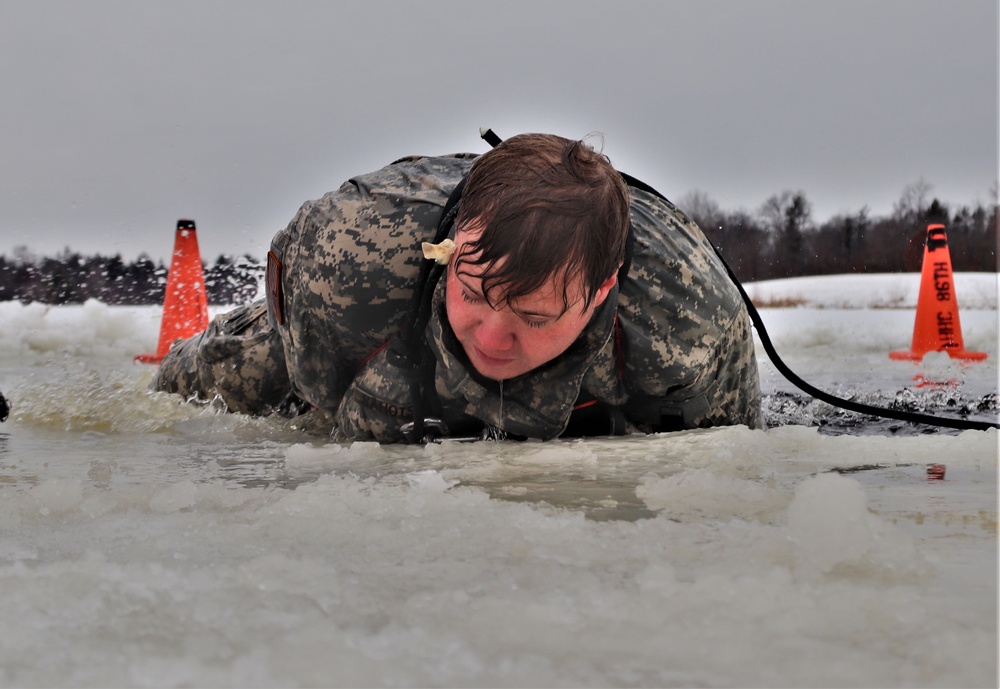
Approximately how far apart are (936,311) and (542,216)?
4.51m

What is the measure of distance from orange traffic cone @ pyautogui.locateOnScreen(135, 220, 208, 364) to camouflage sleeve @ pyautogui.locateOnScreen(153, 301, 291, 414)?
2.25 metres

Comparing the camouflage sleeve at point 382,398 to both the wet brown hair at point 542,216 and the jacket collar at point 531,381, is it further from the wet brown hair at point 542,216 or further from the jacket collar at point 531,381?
the wet brown hair at point 542,216

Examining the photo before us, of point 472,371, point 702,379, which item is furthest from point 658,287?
point 472,371

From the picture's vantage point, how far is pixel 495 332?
1977 millimetres

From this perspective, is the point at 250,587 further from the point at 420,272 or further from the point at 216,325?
the point at 216,325

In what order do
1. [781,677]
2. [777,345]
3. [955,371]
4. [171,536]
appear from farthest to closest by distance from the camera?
[777,345]
[955,371]
[171,536]
[781,677]

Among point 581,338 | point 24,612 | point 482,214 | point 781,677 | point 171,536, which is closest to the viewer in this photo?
point 781,677

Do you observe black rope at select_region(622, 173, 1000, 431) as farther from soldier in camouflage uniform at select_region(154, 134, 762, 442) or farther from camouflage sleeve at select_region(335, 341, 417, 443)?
camouflage sleeve at select_region(335, 341, 417, 443)

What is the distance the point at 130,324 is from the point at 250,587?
6.22 m

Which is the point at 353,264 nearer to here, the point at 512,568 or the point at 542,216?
the point at 542,216

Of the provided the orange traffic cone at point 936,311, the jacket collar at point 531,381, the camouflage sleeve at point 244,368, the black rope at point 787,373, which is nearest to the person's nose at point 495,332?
the jacket collar at point 531,381

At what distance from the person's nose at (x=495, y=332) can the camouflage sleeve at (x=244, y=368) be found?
4.43 ft

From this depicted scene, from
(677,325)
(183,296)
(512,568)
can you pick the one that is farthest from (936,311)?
(512,568)

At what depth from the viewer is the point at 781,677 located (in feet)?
2.69
